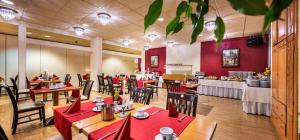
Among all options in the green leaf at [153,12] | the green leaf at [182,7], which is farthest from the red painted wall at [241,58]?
the green leaf at [153,12]

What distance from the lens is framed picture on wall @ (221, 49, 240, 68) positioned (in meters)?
6.67

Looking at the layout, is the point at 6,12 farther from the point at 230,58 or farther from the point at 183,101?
the point at 230,58

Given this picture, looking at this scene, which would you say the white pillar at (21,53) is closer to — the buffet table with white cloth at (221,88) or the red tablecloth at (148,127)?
the red tablecloth at (148,127)

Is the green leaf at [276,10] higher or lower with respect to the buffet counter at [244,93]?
higher

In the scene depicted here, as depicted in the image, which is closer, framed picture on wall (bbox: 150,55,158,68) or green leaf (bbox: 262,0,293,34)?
green leaf (bbox: 262,0,293,34)

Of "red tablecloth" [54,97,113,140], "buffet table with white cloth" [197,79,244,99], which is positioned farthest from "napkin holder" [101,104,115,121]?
"buffet table with white cloth" [197,79,244,99]

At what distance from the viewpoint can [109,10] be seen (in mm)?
3850

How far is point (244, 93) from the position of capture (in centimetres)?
412

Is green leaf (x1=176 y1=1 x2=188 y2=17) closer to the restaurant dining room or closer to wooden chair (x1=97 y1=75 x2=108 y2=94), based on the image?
the restaurant dining room

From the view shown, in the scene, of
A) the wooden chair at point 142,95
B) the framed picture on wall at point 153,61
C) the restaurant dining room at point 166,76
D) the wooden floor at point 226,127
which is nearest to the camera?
the restaurant dining room at point 166,76

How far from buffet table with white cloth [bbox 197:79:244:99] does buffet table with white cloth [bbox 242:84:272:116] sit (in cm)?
171

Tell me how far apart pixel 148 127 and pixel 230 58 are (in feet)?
22.2

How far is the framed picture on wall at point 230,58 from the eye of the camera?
6.67 m

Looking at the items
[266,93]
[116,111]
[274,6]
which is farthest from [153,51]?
[274,6]
